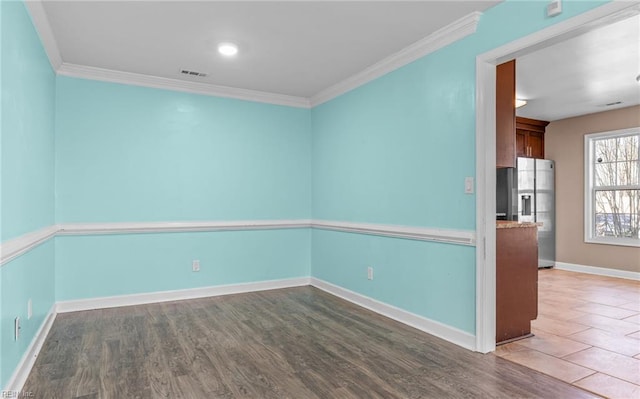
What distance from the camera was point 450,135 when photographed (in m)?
3.01

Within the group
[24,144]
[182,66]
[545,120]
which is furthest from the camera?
[545,120]

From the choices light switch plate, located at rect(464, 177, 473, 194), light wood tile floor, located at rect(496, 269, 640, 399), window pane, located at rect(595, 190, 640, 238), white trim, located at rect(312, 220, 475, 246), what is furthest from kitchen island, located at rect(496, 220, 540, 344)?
window pane, located at rect(595, 190, 640, 238)

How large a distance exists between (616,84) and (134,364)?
18.6ft

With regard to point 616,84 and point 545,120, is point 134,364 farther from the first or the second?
point 545,120

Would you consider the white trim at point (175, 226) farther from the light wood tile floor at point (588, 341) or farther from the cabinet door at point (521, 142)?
the cabinet door at point (521, 142)

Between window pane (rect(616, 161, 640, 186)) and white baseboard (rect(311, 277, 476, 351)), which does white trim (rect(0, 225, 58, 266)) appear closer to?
white baseboard (rect(311, 277, 476, 351))

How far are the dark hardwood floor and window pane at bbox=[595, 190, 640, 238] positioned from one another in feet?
14.7

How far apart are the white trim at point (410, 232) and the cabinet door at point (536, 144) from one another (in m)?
3.97

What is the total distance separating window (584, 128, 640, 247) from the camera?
559 cm

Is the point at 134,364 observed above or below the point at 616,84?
below

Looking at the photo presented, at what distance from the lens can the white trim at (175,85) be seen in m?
3.82

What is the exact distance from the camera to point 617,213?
5.76m

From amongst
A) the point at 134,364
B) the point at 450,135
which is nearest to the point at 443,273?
the point at 450,135

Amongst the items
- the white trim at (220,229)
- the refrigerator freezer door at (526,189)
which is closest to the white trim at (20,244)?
the white trim at (220,229)
